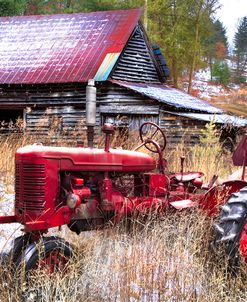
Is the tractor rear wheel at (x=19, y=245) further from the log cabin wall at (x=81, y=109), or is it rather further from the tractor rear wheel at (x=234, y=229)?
the log cabin wall at (x=81, y=109)

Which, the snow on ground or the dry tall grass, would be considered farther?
the snow on ground

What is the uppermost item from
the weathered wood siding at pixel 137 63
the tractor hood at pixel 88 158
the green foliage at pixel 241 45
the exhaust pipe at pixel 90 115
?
the green foliage at pixel 241 45

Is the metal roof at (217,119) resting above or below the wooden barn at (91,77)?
below

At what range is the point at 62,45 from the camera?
18.1 meters

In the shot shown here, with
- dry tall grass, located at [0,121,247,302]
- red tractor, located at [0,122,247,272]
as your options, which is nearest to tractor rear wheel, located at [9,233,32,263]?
red tractor, located at [0,122,247,272]

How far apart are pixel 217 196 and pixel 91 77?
11.6m

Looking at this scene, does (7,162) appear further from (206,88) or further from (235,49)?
(235,49)

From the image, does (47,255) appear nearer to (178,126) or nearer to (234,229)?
(234,229)

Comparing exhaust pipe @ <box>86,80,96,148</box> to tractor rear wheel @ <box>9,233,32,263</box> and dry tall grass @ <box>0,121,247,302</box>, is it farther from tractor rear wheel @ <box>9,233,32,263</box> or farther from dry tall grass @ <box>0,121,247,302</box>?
tractor rear wheel @ <box>9,233,32,263</box>

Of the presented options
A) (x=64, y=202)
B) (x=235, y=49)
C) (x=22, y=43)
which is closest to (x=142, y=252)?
(x=64, y=202)

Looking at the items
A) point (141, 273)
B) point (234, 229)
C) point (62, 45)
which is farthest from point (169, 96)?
point (141, 273)

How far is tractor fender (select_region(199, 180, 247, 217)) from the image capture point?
4766mm

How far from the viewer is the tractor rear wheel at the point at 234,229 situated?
397cm

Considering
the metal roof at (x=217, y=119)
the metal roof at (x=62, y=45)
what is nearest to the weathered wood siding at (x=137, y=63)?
the metal roof at (x=62, y=45)
